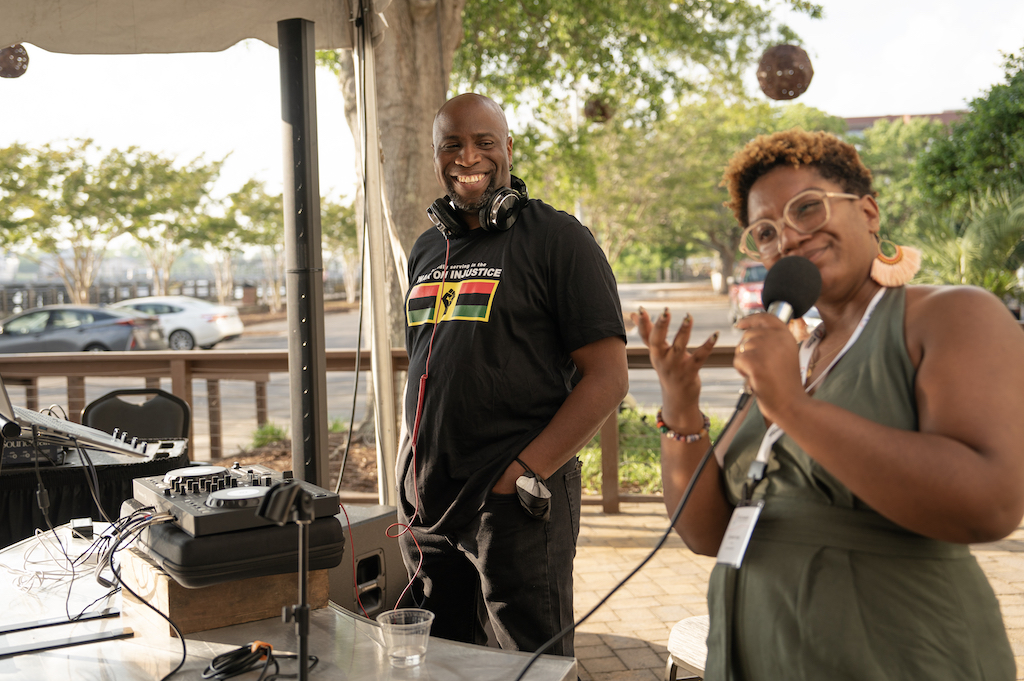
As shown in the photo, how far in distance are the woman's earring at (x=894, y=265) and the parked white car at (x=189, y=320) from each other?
18.7m

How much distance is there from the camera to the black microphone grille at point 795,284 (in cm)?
108

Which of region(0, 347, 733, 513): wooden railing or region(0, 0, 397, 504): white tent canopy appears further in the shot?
region(0, 347, 733, 513): wooden railing

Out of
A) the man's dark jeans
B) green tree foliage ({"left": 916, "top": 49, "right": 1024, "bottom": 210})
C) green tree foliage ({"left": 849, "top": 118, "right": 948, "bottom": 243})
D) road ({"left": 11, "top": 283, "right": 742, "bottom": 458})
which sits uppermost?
green tree foliage ({"left": 849, "top": 118, "right": 948, "bottom": 243})

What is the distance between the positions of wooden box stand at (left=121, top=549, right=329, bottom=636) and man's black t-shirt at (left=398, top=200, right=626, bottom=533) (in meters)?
0.38

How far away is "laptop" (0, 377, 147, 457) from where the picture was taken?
1398mm

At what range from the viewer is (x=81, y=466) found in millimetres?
2863

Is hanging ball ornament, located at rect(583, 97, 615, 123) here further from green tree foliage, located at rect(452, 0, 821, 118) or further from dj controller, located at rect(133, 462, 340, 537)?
dj controller, located at rect(133, 462, 340, 537)

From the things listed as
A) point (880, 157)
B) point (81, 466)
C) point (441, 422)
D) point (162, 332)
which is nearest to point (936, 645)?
point (441, 422)

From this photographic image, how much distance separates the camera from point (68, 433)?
144cm

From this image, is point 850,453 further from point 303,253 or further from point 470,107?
point 303,253

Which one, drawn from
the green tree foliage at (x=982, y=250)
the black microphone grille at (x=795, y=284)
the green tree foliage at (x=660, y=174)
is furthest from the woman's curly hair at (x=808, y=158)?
the green tree foliage at (x=660, y=174)

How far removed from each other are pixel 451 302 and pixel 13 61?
4031 mm

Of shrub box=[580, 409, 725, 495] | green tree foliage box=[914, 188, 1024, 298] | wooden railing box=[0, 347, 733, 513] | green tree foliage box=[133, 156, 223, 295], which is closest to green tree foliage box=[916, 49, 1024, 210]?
green tree foliage box=[914, 188, 1024, 298]

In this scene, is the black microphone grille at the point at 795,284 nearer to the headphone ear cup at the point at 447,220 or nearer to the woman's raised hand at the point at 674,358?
the woman's raised hand at the point at 674,358
